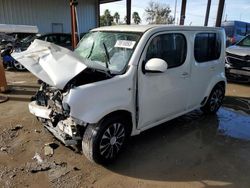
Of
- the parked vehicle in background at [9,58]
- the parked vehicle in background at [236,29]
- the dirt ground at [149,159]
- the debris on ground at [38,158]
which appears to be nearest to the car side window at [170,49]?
the dirt ground at [149,159]

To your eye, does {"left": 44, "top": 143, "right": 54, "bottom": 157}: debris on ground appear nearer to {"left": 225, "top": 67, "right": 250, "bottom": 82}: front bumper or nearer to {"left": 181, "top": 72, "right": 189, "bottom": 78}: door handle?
{"left": 181, "top": 72, "right": 189, "bottom": 78}: door handle

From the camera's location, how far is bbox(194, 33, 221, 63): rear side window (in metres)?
4.40

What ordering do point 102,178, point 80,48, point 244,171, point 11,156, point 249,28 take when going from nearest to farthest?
point 102,178 < point 244,171 < point 11,156 < point 80,48 < point 249,28

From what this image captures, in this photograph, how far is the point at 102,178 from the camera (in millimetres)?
3137

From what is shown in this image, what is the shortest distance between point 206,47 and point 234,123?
1639mm

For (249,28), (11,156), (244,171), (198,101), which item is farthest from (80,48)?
(249,28)

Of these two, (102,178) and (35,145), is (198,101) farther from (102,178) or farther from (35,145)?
(35,145)

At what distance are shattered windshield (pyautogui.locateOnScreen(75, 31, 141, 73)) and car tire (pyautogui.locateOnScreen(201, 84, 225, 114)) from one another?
7.76ft

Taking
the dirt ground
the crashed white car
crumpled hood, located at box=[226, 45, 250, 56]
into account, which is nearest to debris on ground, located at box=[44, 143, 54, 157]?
the dirt ground

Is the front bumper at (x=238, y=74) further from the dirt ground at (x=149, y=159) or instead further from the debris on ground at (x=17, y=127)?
the debris on ground at (x=17, y=127)

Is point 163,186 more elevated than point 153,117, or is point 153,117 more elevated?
point 153,117

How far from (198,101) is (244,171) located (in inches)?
66.6

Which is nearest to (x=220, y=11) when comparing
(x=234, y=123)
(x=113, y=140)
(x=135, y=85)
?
(x=234, y=123)

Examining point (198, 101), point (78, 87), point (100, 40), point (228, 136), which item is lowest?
point (228, 136)
